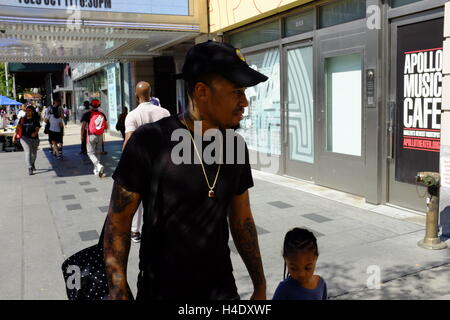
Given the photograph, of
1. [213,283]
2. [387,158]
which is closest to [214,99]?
[213,283]

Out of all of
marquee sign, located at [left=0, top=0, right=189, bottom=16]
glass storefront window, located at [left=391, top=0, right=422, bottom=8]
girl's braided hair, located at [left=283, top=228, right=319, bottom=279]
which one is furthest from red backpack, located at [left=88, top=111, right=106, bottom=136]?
girl's braided hair, located at [left=283, top=228, right=319, bottom=279]

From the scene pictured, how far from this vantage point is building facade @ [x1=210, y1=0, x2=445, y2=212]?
642cm

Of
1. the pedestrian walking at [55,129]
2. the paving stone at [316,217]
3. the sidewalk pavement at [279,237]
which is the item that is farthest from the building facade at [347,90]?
the pedestrian walking at [55,129]

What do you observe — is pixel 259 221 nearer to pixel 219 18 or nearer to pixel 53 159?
pixel 219 18

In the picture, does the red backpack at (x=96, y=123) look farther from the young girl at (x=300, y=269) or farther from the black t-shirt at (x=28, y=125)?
the young girl at (x=300, y=269)

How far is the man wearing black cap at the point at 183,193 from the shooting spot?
1820 millimetres

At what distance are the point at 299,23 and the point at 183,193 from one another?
807 cm

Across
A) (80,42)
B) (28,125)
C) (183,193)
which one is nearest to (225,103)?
(183,193)

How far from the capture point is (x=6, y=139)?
730 inches

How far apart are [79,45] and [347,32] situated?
8.97m

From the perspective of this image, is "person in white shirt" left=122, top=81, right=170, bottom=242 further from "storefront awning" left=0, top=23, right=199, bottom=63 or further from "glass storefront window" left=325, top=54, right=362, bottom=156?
"storefront awning" left=0, top=23, right=199, bottom=63

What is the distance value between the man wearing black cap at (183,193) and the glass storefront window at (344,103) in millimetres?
6360

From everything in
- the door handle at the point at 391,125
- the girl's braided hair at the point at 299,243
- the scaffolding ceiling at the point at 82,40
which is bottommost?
the girl's braided hair at the point at 299,243

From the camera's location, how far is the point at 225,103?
6.16 feet
